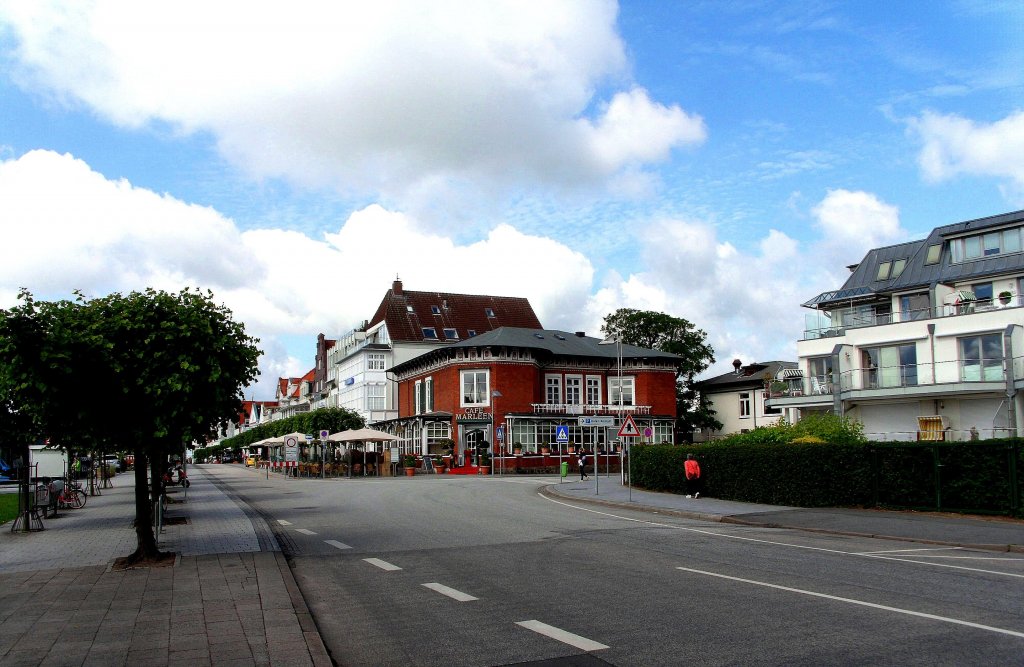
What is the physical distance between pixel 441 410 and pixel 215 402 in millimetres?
49923

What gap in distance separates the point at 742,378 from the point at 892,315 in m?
29.2

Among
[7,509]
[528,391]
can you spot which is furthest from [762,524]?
[528,391]

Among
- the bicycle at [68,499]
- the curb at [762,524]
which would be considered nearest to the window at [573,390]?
the curb at [762,524]

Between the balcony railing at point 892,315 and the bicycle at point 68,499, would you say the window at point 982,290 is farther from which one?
the bicycle at point 68,499

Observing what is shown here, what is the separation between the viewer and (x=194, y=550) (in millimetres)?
13680

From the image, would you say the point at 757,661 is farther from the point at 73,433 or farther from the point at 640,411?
the point at 640,411

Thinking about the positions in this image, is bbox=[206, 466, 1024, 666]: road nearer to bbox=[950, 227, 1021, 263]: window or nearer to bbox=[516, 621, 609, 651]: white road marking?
bbox=[516, 621, 609, 651]: white road marking

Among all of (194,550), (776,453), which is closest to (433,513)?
(194,550)

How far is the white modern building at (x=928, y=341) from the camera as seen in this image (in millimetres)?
39375

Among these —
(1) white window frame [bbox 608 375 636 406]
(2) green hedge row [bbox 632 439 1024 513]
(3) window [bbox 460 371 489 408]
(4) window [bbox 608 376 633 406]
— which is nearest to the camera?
(2) green hedge row [bbox 632 439 1024 513]

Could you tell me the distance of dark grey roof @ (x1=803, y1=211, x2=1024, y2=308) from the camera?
140 ft

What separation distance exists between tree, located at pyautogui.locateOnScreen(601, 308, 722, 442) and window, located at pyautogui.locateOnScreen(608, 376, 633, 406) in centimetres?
925

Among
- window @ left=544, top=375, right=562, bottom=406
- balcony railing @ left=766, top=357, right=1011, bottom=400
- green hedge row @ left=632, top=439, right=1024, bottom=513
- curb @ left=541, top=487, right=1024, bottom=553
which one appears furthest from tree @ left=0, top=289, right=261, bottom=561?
window @ left=544, top=375, right=562, bottom=406

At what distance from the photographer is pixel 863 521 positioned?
727 inches
